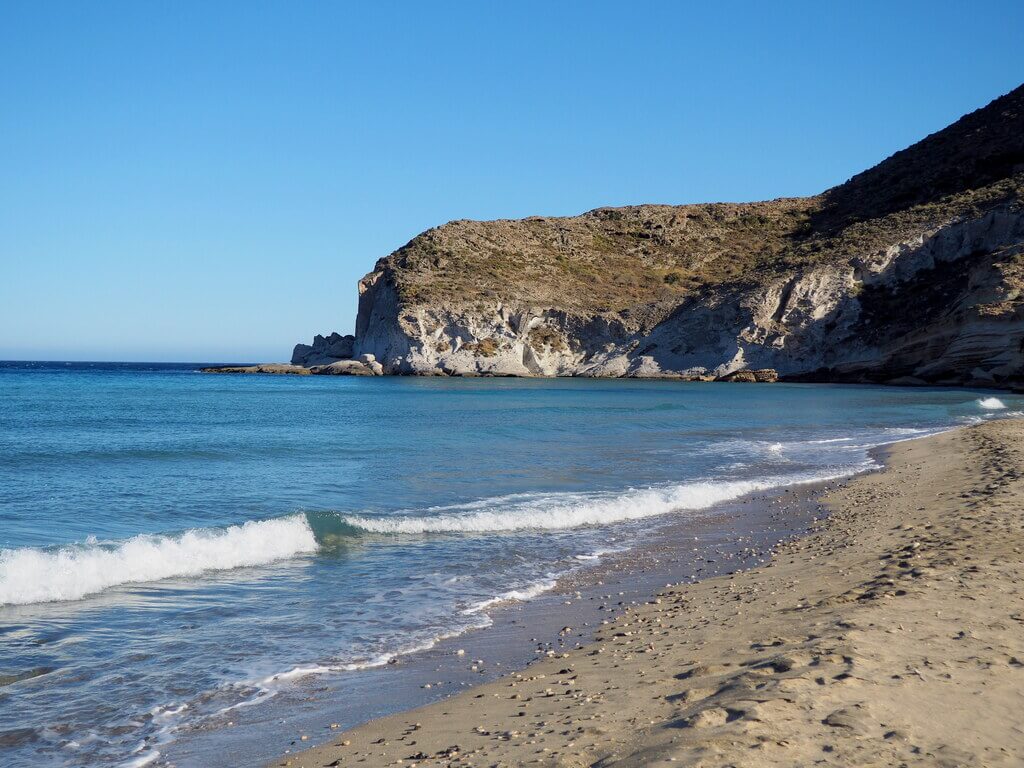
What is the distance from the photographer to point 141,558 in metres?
9.00

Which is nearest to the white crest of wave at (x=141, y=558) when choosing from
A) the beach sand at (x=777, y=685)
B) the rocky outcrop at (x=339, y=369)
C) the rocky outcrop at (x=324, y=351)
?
the beach sand at (x=777, y=685)

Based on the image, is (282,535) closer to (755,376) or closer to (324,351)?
(755,376)

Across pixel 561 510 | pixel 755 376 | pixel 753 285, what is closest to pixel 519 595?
pixel 561 510

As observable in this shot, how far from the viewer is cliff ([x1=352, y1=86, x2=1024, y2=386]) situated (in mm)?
57312

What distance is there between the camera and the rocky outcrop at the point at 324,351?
3711 inches

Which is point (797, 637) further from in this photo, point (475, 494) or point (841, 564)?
point (475, 494)

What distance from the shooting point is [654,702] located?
466cm

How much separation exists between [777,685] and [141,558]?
692cm

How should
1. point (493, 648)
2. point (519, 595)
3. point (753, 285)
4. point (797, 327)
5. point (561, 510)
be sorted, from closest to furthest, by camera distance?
1. point (493, 648)
2. point (519, 595)
3. point (561, 510)
4. point (797, 327)
5. point (753, 285)

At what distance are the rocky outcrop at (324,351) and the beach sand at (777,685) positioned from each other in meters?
86.9

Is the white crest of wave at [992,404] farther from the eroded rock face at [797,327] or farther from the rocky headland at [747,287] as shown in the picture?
the eroded rock face at [797,327]

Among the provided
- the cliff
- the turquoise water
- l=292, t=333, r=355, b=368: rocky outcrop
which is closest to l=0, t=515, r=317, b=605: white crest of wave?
the turquoise water

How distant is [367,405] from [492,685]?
34730 mm

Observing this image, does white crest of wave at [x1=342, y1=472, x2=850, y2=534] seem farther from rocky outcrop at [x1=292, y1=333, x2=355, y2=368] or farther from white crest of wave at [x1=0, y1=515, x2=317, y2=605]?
rocky outcrop at [x1=292, y1=333, x2=355, y2=368]
